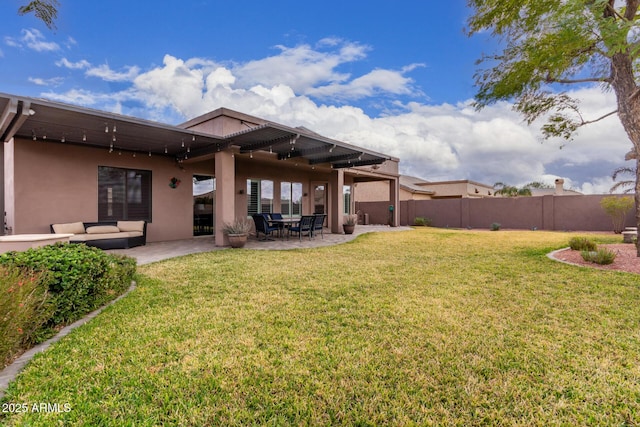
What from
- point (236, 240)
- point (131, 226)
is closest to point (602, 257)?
point (236, 240)

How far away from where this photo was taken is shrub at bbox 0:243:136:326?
3.35 m

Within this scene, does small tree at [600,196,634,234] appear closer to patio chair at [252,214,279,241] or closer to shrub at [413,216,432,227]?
shrub at [413,216,432,227]

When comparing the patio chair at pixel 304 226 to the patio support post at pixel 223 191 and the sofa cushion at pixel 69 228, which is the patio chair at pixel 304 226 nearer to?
the patio support post at pixel 223 191

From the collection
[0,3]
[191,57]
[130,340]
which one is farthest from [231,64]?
[130,340]

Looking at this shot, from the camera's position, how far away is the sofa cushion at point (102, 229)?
338 inches

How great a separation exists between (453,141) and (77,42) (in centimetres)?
1752

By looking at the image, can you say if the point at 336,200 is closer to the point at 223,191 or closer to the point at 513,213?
the point at 223,191

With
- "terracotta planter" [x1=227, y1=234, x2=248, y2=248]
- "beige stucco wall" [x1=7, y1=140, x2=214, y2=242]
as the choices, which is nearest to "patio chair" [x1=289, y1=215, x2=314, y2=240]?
"terracotta planter" [x1=227, y1=234, x2=248, y2=248]

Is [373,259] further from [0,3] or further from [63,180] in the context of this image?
[63,180]

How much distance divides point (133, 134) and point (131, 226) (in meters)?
3.07

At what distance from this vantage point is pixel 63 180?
8.70m

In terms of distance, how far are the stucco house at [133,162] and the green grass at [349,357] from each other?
4.54m

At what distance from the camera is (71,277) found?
3.45m

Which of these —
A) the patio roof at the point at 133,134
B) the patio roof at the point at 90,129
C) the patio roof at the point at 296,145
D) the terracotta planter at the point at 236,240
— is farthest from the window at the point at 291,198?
the terracotta planter at the point at 236,240
